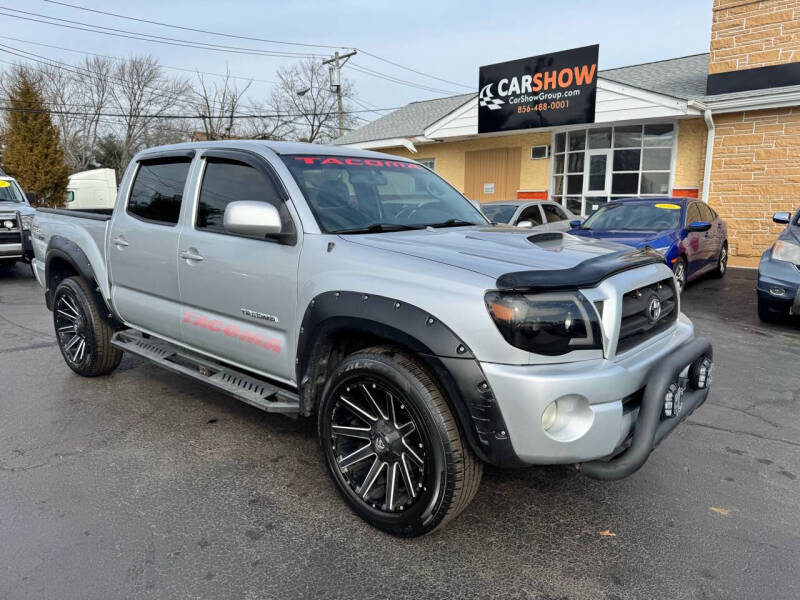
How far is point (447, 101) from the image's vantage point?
22406 mm

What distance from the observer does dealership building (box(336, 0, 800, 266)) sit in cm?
1187

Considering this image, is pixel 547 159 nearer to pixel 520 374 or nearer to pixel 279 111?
pixel 520 374

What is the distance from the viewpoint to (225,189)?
12.2 ft

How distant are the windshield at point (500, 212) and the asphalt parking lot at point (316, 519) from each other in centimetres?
628

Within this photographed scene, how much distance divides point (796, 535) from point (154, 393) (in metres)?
4.45

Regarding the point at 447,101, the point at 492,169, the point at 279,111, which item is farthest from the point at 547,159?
the point at 279,111

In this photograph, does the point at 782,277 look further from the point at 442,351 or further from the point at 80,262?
the point at 80,262

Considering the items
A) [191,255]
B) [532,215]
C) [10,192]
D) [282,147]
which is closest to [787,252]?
[532,215]

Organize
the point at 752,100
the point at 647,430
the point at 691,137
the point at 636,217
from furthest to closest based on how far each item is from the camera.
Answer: the point at 691,137 < the point at 752,100 < the point at 636,217 < the point at 647,430

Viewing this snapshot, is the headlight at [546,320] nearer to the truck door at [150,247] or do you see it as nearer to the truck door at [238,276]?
the truck door at [238,276]

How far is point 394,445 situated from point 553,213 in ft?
31.4

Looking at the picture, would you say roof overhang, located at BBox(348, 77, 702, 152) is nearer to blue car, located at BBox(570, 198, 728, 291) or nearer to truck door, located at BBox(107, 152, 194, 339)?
blue car, located at BBox(570, 198, 728, 291)

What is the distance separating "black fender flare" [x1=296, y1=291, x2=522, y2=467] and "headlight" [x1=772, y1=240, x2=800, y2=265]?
611cm

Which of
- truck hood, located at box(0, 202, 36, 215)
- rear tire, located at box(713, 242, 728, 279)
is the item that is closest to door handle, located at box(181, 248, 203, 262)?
truck hood, located at box(0, 202, 36, 215)
